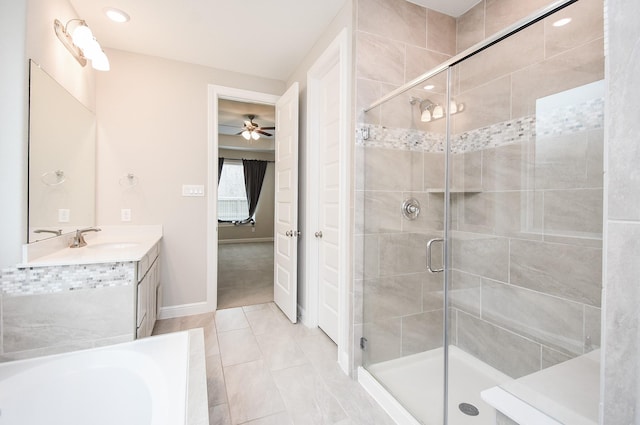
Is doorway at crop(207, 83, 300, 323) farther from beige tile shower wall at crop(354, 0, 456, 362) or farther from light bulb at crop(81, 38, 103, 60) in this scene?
light bulb at crop(81, 38, 103, 60)

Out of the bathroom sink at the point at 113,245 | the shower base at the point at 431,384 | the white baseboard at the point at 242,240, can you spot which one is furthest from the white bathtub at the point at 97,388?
the white baseboard at the point at 242,240

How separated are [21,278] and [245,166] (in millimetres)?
6441

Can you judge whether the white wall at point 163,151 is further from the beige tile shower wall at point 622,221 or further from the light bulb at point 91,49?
the beige tile shower wall at point 622,221

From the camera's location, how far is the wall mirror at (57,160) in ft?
5.64

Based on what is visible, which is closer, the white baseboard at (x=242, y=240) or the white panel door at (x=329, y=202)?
→ the white panel door at (x=329, y=202)

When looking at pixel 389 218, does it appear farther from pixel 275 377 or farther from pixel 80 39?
pixel 80 39

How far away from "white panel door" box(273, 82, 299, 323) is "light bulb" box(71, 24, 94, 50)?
1.58 m

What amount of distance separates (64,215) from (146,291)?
83cm

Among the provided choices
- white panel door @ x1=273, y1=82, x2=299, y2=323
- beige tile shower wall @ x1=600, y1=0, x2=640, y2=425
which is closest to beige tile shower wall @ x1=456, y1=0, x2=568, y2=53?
white panel door @ x1=273, y1=82, x2=299, y2=323

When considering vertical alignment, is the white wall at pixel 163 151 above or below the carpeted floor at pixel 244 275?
above

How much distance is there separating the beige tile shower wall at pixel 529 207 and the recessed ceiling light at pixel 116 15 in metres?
2.52

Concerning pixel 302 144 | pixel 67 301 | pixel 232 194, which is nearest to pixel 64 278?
pixel 67 301

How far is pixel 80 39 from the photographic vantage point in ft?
6.54

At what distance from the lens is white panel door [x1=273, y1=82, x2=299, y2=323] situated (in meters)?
2.78
